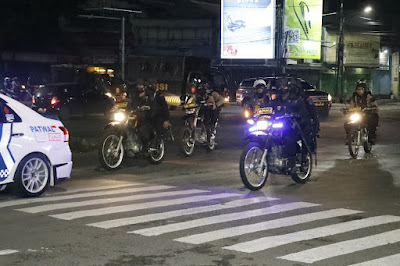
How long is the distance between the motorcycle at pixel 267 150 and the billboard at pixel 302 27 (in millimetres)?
35255

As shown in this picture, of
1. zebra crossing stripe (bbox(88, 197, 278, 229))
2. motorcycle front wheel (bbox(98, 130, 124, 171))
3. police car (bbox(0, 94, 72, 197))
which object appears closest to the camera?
zebra crossing stripe (bbox(88, 197, 278, 229))

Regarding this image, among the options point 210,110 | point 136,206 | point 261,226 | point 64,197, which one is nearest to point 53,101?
point 210,110

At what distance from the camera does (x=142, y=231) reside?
747 centimetres

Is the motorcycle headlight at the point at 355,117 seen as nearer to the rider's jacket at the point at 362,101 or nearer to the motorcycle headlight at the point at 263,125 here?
the rider's jacket at the point at 362,101

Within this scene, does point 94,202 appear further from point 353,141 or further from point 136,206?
point 353,141

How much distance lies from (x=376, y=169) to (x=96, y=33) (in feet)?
125

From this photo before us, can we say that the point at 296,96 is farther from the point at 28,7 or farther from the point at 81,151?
the point at 28,7

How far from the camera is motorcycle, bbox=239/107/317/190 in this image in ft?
34.4

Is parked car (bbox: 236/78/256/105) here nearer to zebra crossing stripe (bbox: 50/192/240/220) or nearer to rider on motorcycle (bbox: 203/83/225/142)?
rider on motorcycle (bbox: 203/83/225/142)

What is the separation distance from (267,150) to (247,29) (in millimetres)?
35268

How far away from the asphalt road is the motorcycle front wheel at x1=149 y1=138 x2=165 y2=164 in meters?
0.32

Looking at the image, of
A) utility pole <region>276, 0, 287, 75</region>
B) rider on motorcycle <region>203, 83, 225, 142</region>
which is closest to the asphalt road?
rider on motorcycle <region>203, 83, 225, 142</region>

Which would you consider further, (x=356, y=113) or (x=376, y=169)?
(x=356, y=113)

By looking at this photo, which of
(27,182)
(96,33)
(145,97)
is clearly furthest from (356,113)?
(96,33)
